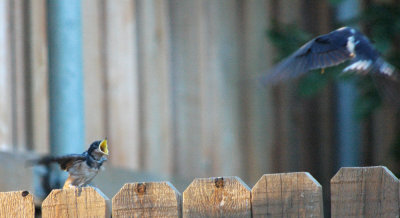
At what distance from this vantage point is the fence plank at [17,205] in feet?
9.09

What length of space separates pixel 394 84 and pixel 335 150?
8.52 ft

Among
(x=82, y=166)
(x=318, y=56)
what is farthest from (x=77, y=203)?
(x=318, y=56)

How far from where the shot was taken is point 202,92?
7074 mm

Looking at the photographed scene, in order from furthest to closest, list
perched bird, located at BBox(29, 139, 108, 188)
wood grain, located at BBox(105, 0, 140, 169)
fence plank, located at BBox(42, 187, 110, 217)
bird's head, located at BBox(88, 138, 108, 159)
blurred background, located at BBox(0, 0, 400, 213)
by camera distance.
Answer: wood grain, located at BBox(105, 0, 140, 169), blurred background, located at BBox(0, 0, 400, 213), bird's head, located at BBox(88, 138, 108, 159), perched bird, located at BBox(29, 139, 108, 188), fence plank, located at BBox(42, 187, 110, 217)

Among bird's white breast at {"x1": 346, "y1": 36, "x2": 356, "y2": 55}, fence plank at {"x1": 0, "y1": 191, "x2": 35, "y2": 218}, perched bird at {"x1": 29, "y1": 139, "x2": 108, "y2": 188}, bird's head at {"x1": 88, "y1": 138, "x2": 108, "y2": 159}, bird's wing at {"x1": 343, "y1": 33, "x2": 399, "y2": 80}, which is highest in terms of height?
bird's white breast at {"x1": 346, "y1": 36, "x2": 356, "y2": 55}

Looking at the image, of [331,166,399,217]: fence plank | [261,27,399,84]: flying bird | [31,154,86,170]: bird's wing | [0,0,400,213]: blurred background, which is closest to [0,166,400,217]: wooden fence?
[331,166,399,217]: fence plank

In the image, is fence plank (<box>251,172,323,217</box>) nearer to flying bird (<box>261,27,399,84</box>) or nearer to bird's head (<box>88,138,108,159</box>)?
bird's head (<box>88,138,108,159</box>)

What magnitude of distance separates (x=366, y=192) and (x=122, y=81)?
413 centimetres

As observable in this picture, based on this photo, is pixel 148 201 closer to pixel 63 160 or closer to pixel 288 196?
pixel 288 196

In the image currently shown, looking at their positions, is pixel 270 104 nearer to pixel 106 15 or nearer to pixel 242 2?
pixel 242 2

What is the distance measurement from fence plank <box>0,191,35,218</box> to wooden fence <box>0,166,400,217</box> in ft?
0.05

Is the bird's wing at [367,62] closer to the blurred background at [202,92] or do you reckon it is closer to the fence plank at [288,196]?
the blurred background at [202,92]

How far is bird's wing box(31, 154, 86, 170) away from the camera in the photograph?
139 inches

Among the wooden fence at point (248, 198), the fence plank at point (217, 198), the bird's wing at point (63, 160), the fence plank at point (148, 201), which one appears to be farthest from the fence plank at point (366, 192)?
the bird's wing at point (63, 160)
